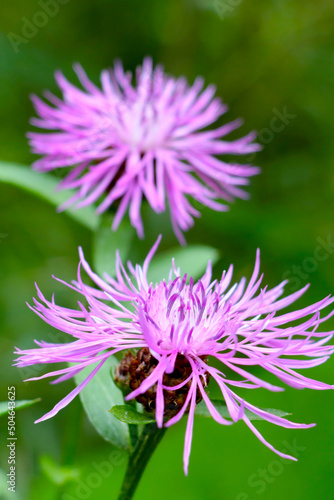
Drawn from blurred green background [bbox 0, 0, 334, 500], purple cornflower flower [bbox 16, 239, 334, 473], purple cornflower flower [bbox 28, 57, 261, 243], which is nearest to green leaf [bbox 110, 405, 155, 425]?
purple cornflower flower [bbox 16, 239, 334, 473]

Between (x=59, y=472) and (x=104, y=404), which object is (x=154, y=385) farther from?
(x=59, y=472)

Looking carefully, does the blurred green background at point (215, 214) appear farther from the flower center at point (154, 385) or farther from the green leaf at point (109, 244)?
the flower center at point (154, 385)

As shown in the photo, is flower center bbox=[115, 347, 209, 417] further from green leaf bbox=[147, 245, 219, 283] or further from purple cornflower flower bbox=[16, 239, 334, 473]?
green leaf bbox=[147, 245, 219, 283]

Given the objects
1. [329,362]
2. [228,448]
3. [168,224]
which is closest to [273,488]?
[228,448]

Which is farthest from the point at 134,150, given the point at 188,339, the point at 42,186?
the point at 188,339

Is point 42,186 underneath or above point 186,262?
above

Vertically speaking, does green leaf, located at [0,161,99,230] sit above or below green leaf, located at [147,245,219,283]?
above
